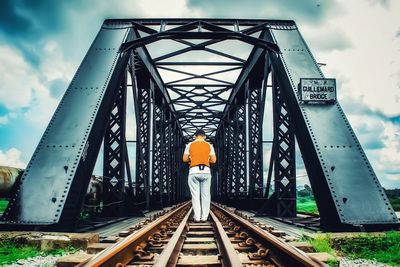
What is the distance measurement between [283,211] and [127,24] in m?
6.00

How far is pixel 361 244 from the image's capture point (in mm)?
3908

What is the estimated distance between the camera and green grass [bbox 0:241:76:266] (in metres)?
3.40

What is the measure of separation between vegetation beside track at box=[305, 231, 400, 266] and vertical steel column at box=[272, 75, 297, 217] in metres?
3.54

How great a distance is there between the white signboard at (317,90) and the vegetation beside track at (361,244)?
262cm

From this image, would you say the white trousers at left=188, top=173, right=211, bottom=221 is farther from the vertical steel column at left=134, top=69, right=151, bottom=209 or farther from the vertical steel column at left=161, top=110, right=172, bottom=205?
the vertical steel column at left=161, top=110, right=172, bottom=205

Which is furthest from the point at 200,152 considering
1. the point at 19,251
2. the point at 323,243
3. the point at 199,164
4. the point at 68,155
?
the point at 19,251

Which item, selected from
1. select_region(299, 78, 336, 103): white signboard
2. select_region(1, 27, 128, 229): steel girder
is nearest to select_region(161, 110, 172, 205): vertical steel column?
select_region(1, 27, 128, 229): steel girder

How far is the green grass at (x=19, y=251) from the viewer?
3.40 metres

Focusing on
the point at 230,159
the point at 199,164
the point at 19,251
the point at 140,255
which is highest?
the point at 230,159

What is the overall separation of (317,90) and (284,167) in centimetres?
252

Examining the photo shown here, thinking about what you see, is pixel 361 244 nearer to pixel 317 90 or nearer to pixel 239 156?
pixel 317 90

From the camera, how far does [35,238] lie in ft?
12.6

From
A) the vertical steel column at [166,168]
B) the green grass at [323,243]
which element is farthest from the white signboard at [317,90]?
the vertical steel column at [166,168]

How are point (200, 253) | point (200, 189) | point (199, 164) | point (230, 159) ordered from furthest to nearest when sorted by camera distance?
point (230, 159), point (200, 189), point (199, 164), point (200, 253)
